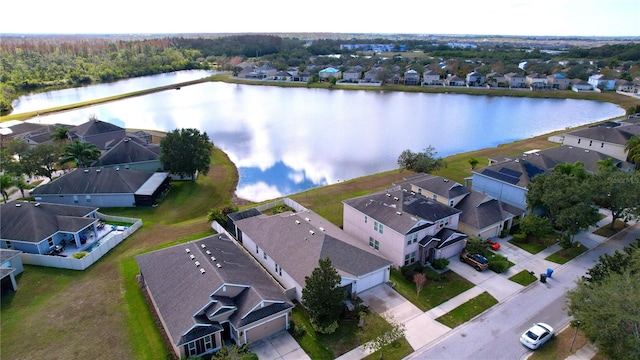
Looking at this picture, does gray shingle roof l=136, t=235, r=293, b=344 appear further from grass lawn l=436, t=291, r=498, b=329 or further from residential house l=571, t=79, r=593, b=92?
residential house l=571, t=79, r=593, b=92

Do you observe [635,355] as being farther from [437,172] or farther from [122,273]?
[437,172]

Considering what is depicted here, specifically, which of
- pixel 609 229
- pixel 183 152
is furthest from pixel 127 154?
pixel 609 229

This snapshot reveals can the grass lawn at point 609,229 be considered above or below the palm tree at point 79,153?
below

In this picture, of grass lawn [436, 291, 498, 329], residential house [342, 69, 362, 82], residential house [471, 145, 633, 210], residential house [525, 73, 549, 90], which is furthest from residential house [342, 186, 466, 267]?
residential house [525, 73, 549, 90]

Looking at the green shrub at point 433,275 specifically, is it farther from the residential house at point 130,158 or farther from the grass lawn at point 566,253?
the residential house at point 130,158

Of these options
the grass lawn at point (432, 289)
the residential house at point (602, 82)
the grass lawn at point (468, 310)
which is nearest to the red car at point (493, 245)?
the grass lawn at point (432, 289)

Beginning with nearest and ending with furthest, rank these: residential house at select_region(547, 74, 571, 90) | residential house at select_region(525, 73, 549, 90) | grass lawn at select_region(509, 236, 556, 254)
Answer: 1. grass lawn at select_region(509, 236, 556, 254)
2. residential house at select_region(547, 74, 571, 90)
3. residential house at select_region(525, 73, 549, 90)

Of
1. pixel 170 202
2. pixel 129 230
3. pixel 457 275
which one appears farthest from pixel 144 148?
pixel 457 275
